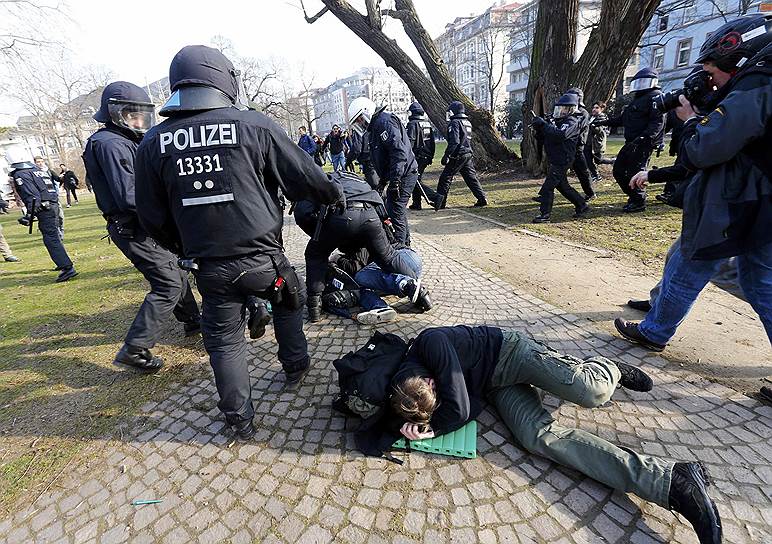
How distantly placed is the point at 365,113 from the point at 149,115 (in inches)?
124

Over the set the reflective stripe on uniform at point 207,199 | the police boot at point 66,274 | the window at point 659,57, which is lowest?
the police boot at point 66,274

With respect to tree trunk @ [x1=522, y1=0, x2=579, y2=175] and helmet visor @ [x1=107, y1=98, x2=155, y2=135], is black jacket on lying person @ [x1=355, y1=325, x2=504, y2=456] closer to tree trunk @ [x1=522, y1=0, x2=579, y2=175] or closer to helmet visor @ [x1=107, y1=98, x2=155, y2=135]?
helmet visor @ [x1=107, y1=98, x2=155, y2=135]

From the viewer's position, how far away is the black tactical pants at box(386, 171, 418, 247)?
18.9 ft

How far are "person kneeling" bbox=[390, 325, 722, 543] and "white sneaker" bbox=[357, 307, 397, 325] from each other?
4.52 feet

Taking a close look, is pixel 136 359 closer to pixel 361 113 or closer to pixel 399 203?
pixel 399 203

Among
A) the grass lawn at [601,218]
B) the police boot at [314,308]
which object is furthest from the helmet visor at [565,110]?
the police boot at [314,308]

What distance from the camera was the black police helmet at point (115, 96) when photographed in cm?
324

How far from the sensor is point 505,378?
7.84 ft

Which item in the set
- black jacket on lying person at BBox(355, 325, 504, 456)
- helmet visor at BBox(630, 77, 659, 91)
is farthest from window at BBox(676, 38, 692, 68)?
black jacket on lying person at BBox(355, 325, 504, 456)

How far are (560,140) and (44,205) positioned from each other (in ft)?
28.6

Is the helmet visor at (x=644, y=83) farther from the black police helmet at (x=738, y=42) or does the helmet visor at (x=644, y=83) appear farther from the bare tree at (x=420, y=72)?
the bare tree at (x=420, y=72)

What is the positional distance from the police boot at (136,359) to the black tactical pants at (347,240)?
4.84 ft

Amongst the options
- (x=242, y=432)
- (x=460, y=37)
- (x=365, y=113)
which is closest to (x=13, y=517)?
(x=242, y=432)

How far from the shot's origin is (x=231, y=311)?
235 centimetres
